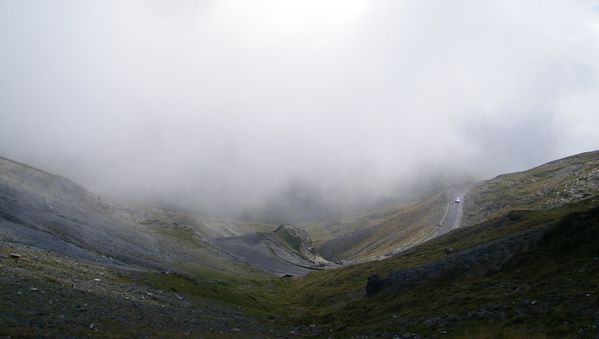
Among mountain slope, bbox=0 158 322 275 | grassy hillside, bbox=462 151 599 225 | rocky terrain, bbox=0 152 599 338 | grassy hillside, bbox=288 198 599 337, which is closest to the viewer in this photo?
grassy hillside, bbox=288 198 599 337

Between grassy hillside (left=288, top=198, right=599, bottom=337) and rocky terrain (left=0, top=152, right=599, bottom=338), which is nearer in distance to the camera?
grassy hillside (left=288, top=198, right=599, bottom=337)

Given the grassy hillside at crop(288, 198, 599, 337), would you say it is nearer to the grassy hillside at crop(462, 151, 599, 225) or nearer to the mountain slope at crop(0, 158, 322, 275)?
the mountain slope at crop(0, 158, 322, 275)

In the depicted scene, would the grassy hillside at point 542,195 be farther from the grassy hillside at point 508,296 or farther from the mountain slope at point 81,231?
the grassy hillside at point 508,296

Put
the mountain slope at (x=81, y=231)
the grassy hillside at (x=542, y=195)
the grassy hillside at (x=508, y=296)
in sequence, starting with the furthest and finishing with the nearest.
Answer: the grassy hillside at (x=542, y=195)
the mountain slope at (x=81, y=231)
the grassy hillside at (x=508, y=296)

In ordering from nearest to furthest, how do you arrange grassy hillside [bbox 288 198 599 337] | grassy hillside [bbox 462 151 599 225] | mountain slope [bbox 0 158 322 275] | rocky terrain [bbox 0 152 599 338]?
grassy hillside [bbox 288 198 599 337]
rocky terrain [bbox 0 152 599 338]
mountain slope [bbox 0 158 322 275]
grassy hillside [bbox 462 151 599 225]

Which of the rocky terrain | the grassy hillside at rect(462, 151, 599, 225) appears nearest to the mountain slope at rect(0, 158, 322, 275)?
the rocky terrain

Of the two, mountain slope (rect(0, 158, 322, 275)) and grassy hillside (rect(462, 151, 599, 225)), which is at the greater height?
grassy hillside (rect(462, 151, 599, 225))

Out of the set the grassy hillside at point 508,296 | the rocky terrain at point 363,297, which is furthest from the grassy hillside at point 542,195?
the grassy hillside at point 508,296

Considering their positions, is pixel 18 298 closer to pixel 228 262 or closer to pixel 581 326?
pixel 581 326

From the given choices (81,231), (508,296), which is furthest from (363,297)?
(81,231)

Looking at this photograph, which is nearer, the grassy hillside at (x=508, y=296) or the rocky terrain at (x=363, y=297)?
the grassy hillside at (x=508, y=296)

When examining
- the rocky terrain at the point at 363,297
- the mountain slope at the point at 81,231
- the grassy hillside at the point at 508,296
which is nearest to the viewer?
the grassy hillside at the point at 508,296

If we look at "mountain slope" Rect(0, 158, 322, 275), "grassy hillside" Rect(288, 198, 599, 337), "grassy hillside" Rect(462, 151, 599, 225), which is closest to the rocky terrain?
"grassy hillside" Rect(288, 198, 599, 337)

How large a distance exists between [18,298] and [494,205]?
175780 millimetres
